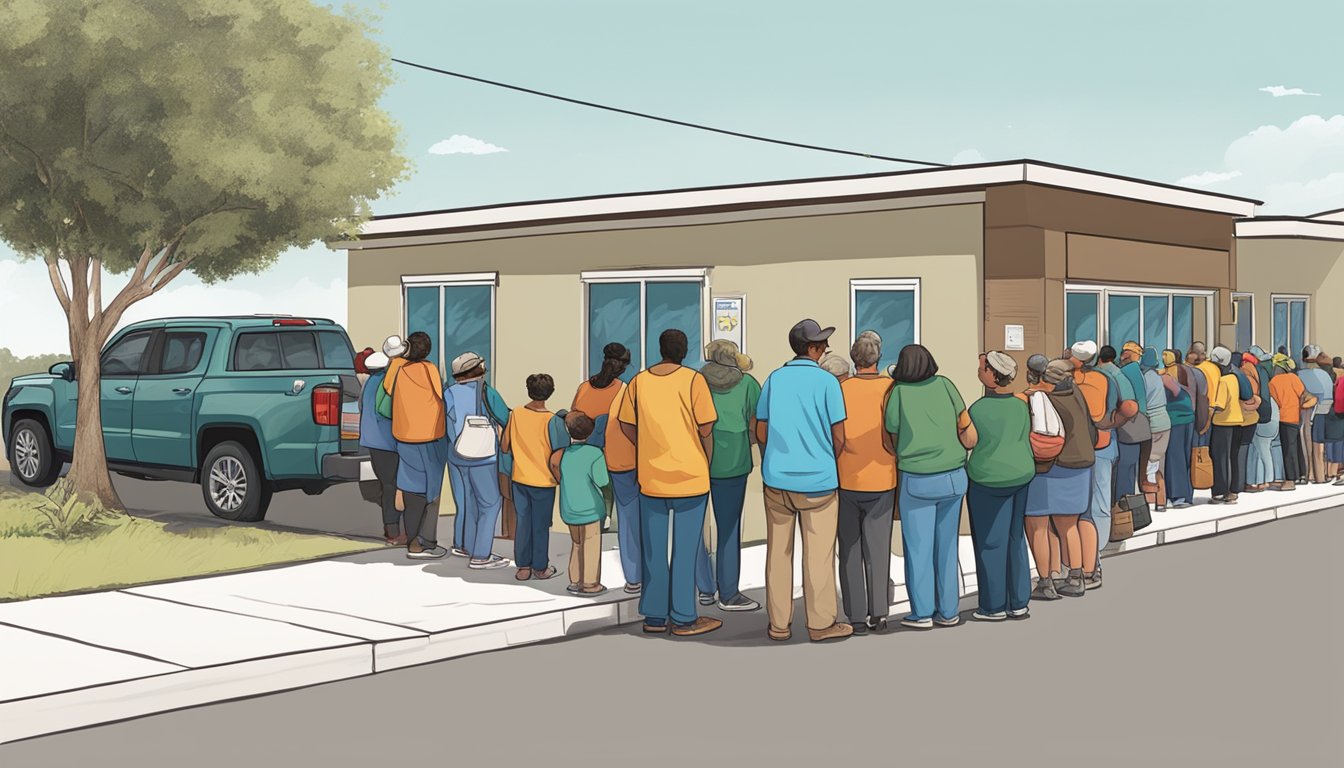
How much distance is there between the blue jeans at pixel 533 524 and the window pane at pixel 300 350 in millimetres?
5335

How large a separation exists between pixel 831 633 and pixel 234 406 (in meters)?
7.67

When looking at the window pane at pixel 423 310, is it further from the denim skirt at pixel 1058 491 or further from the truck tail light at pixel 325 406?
the denim skirt at pixel 1058 491

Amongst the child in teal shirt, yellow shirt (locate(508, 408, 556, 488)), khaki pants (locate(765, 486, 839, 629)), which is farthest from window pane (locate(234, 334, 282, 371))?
khaki pants (locate(765, 486, 839, 629))

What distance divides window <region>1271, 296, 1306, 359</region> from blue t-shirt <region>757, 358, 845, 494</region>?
67.3 feet

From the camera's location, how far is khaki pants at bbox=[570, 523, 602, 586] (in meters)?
10.2

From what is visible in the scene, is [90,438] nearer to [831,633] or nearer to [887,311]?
[887,311]

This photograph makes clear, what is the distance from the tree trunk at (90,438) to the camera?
15.0 metres

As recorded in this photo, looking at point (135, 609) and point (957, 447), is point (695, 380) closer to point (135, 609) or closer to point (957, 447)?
point (957, 447)

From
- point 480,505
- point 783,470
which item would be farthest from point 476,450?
point 783,470

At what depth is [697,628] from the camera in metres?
9.29

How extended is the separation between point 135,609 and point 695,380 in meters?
4.00

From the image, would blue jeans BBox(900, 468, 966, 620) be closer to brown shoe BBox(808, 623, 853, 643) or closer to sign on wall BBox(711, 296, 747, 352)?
brown shoe BBox(808, 623, 853, 643)

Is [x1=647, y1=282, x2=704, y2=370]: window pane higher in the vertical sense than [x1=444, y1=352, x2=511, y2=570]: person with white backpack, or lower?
higher

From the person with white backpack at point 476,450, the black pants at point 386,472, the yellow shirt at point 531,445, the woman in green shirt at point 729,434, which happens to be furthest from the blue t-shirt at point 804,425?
the black pants at point 386,472
